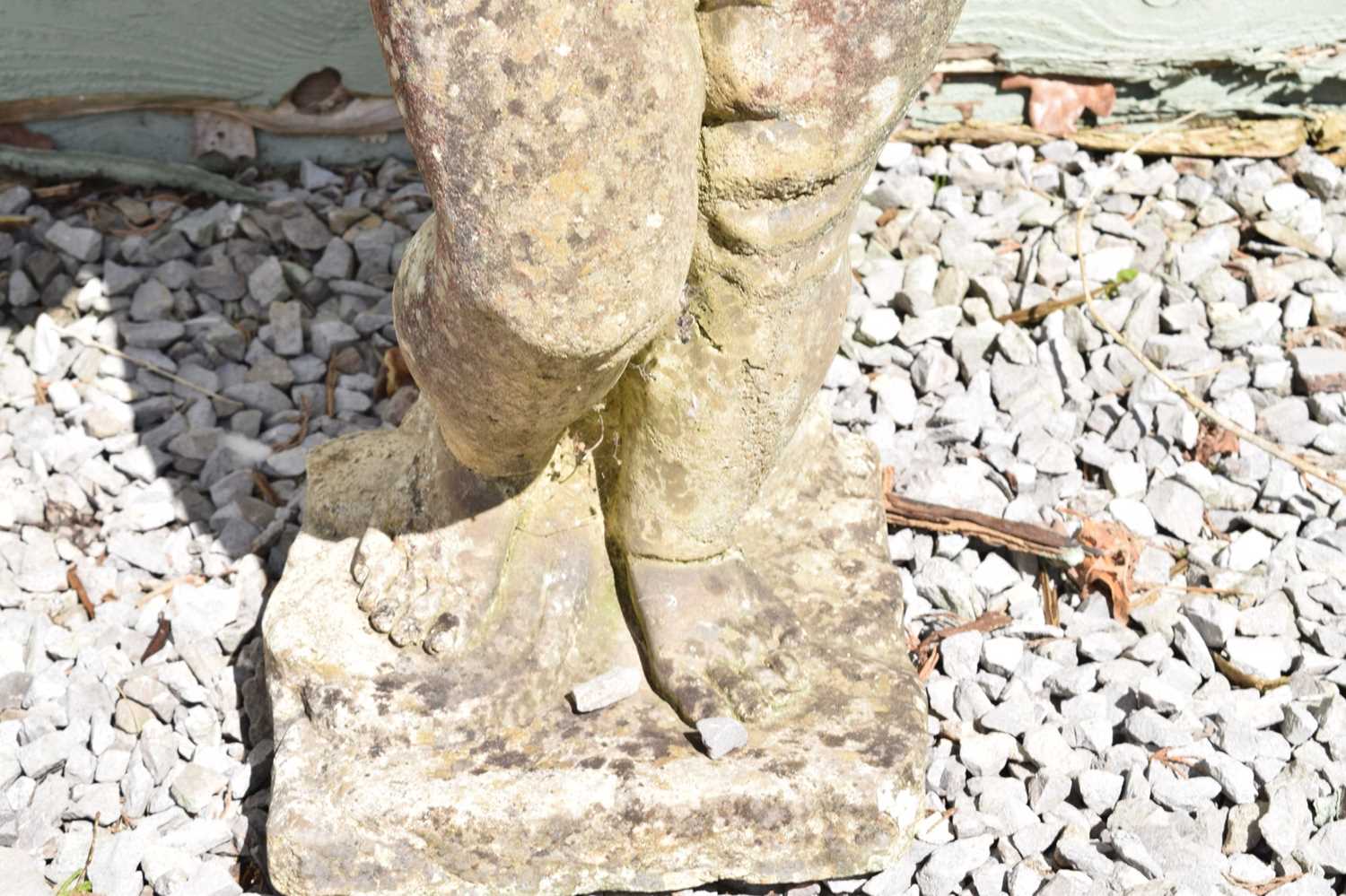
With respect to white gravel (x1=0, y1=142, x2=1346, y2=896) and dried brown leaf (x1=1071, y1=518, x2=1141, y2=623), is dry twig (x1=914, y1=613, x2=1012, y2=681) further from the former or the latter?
dried brown leaf (x1=1071, y1=518, x2=1141, y2=623)

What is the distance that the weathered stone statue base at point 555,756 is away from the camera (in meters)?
2.08

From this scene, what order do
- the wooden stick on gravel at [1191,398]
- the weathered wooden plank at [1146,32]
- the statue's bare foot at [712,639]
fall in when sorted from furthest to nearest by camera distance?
the weathered wooden plank at [1146,32] < the wooden stick on gravel at [1191,398] < the statue's bare foot at [712,639]

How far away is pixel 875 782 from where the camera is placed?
6.93ft

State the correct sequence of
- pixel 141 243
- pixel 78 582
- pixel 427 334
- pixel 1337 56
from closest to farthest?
pixel 427 334, pixel 78 582, pixel 141 243, pixel 1337 56

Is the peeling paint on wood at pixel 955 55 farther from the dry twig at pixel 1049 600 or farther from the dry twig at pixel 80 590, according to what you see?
the dry twig at pixel 1049 600

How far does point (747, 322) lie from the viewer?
2004 millimetres

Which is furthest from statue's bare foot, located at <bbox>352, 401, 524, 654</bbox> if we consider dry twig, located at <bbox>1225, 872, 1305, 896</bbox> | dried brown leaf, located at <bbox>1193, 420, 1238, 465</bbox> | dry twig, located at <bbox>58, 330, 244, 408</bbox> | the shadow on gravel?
dried brown leaf, located at <bbox>1193, 420, 1238, 465</bbox>

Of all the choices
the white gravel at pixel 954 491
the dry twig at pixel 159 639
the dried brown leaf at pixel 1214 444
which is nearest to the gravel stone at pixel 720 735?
the white gravel at pixel 954 491

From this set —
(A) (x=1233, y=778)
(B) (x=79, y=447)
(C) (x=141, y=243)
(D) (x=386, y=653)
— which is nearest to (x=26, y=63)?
(C) (x=141, y=243)

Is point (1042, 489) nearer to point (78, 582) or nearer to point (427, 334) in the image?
point (427, 334)

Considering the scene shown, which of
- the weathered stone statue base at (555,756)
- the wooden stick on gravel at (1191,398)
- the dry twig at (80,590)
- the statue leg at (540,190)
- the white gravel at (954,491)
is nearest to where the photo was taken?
the statue leg at (540,190)

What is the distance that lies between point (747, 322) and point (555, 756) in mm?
612

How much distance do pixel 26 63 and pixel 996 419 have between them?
2055 millimetres

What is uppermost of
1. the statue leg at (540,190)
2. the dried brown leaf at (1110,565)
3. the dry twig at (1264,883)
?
the statue leg at (540,190)
